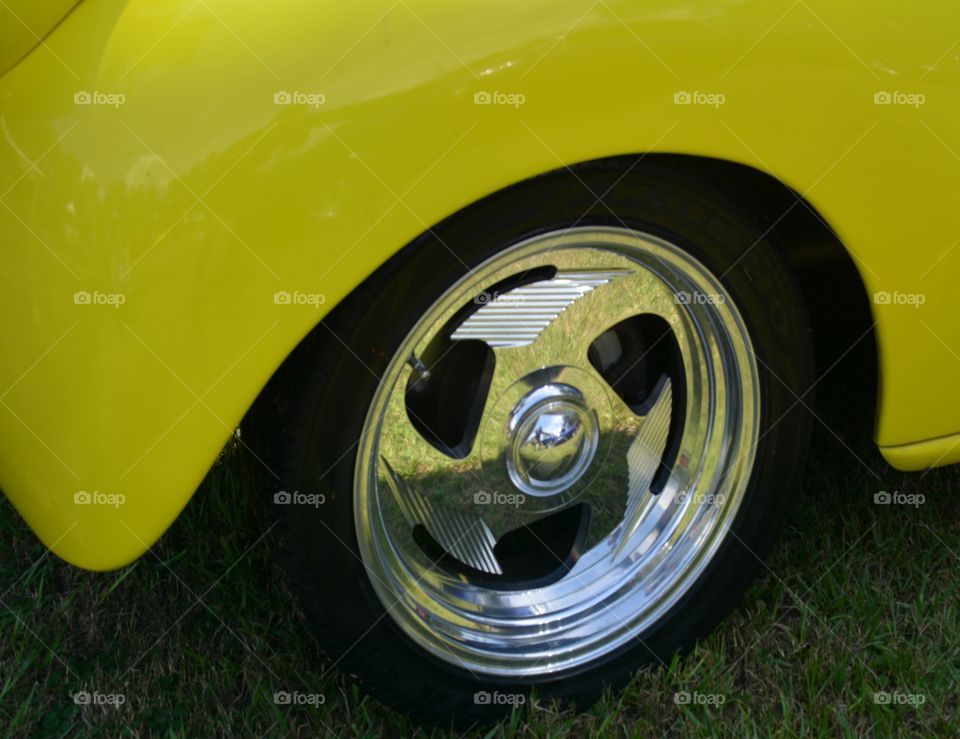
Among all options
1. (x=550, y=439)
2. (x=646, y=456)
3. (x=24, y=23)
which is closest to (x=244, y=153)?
(x=24, y=23)

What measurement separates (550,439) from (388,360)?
17.6 inches

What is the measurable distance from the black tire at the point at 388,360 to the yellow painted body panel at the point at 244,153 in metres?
0.09

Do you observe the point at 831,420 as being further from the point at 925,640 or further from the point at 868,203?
the point at 868,203

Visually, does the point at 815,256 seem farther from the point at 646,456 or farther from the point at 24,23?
the point at 24,23

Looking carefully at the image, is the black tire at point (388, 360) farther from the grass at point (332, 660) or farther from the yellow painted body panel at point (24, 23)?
the yellow painted body panel at point (24, 23)

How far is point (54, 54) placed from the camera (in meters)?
1.51

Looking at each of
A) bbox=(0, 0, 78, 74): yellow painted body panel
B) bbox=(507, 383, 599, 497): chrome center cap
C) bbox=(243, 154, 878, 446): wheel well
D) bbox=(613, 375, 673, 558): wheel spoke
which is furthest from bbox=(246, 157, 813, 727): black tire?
bbox=(0, 0, 78, 74): yellow painted body panel

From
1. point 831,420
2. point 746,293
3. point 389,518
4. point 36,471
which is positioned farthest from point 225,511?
point 831,420

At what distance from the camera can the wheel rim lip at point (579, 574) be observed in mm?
1748

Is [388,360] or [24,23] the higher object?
[24,23]

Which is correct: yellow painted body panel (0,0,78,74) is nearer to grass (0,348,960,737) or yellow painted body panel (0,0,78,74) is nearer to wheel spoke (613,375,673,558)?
grass (0,348,960,737)

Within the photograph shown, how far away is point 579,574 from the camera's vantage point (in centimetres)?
217

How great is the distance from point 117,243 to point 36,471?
15.7 inches

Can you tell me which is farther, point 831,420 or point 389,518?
point 831,420
